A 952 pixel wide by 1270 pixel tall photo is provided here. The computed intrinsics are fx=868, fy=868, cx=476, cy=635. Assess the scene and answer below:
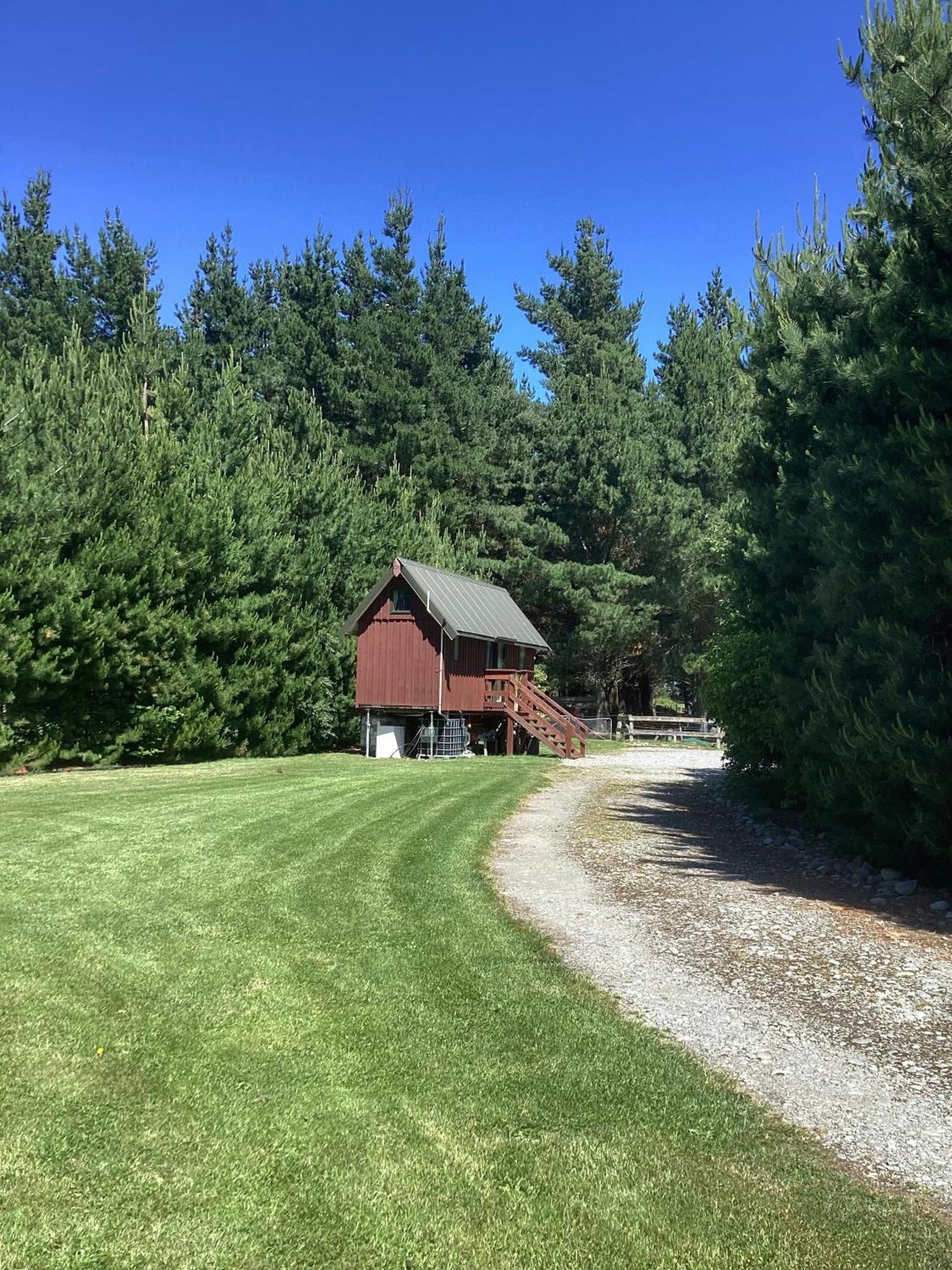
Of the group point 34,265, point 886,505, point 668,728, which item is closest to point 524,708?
point 668,728

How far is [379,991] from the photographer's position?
17.1ft

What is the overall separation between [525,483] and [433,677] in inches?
663

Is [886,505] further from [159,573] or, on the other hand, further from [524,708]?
[524,708]

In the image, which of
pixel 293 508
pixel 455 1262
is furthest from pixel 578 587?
pixel 455 1262

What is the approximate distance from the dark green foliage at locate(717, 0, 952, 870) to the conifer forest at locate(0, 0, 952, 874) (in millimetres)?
38

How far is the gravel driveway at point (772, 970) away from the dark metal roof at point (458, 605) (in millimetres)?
13723

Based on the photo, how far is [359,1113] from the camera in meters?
3.76

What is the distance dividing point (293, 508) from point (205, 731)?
8.64 meters

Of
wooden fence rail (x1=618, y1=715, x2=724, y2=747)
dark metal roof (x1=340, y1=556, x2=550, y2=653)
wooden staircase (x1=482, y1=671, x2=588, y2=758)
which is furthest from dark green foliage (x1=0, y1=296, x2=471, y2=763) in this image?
wooden fence rail (x1=618, y1=715, x2=724, y2=747)

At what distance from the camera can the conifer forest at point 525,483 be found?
844 centimetres

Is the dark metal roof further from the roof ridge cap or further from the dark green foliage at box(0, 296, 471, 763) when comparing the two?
the dark green foliage at box(0, 296, 471, 763)

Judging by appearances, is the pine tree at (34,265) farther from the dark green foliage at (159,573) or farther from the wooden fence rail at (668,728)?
the wooden fence rail at (668,728)

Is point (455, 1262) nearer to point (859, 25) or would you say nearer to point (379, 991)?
point (379, 991)

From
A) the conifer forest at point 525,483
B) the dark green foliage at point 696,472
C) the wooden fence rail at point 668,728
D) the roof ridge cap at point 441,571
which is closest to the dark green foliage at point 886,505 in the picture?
the conifer forest at point 525,483
